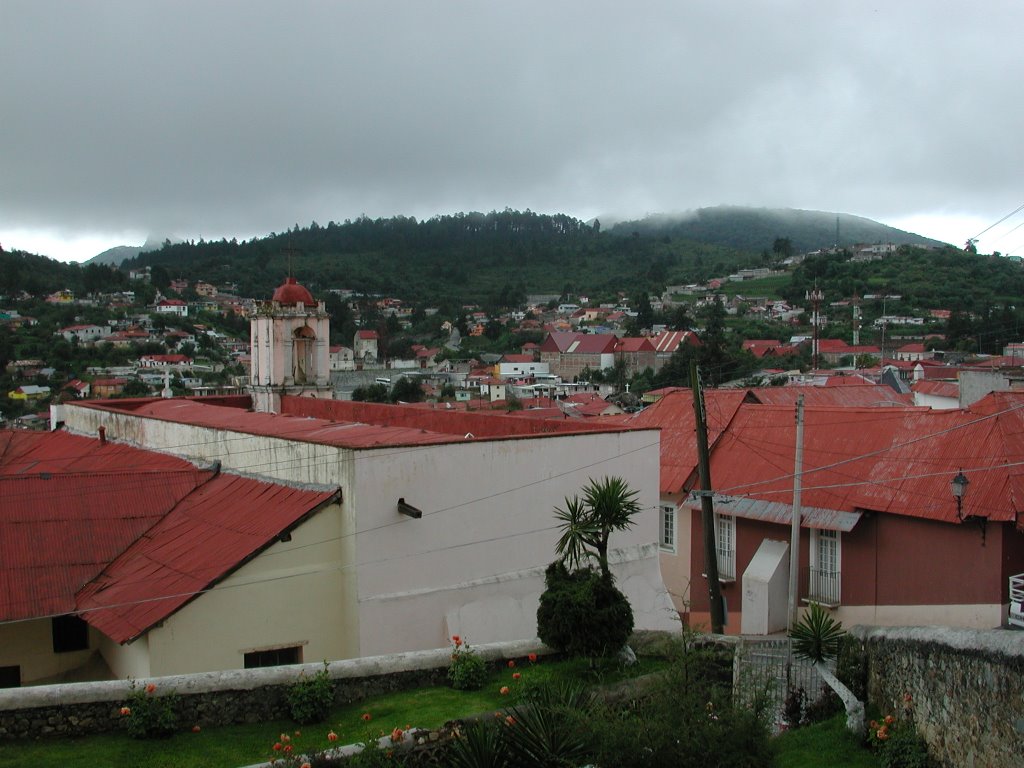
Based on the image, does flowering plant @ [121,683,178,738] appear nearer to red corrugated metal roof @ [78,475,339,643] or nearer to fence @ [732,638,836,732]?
red corrugated metal roof @ [78,475,339,643]

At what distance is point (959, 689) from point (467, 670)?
4.80 meters

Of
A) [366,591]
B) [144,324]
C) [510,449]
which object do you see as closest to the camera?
[366,591]

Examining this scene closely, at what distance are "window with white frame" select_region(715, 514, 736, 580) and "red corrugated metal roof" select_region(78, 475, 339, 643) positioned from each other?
1037cm

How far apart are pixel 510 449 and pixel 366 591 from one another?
127 inches

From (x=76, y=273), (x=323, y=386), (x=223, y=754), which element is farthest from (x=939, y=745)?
(x=76, y=273)

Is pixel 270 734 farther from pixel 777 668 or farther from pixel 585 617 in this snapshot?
pixel 777 668

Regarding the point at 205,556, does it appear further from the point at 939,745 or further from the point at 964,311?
the point at 964,311

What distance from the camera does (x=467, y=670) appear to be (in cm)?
961

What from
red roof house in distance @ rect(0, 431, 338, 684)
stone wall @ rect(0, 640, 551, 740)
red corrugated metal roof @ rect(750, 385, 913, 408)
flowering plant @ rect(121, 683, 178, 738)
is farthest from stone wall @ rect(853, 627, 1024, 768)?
red corrugated metal roof @ rect(750, 385, 913, 408)

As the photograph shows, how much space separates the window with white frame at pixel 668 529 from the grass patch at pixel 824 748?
492 inches

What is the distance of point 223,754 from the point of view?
787cm

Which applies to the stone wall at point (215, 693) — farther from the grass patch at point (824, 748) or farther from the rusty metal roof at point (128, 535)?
the grass patch at point (824, 748)

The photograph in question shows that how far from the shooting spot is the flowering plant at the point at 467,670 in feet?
31.4

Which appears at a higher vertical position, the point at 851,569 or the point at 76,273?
the point at 76,273
